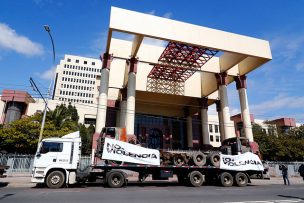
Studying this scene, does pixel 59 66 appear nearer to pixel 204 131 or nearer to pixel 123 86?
pixel 123 86

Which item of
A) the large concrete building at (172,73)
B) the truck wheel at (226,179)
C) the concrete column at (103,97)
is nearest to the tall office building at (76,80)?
the large concrete building at (172,73)

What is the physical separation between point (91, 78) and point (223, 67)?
3443 inches

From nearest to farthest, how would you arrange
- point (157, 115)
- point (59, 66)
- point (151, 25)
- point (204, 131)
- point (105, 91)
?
1. point (151, 25)
2. point (105, 91)
3. point (204, 131)
4. point (157, 115)
5. point (59, 66)

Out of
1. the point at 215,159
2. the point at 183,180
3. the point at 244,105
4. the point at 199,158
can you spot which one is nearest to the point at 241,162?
the point at 215,159

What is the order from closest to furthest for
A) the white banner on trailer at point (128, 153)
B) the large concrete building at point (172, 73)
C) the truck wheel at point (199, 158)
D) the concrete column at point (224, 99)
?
the white banner on trailer at point (128, 153) < the truck wheel at point (199, 158) < the large concrete building at point (172, 73) < the concrete column at point (224, 99)

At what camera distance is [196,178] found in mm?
15180

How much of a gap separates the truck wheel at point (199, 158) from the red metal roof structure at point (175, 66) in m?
17.8

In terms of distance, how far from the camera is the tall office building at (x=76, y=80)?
105 m

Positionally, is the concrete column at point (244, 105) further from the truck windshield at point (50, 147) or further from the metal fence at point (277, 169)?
the truck windshield at point (50, 147)

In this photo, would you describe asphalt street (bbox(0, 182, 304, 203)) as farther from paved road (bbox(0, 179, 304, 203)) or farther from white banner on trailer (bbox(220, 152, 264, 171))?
white banner on trailer (bbox(220, 152, 264, 171))

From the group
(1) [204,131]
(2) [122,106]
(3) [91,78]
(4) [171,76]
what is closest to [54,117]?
(2) [122,106]

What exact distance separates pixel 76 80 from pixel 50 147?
10132 cm

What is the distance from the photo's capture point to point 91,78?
112562mm

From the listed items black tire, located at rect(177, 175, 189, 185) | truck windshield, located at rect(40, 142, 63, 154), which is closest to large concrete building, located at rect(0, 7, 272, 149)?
black tire, located at rect(177, 175, 189, 185)
